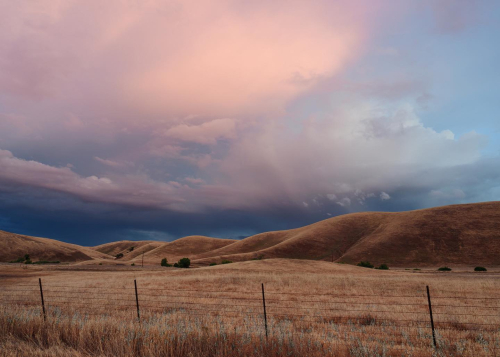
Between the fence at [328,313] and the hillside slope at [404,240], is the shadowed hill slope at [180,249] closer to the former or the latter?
the hillside slope at [404,240]

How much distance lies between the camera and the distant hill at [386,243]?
10994cm

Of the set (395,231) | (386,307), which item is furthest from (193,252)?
(386,307)

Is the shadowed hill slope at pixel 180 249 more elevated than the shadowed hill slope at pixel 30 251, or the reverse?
the shadowed hill slope at pixel 30 251

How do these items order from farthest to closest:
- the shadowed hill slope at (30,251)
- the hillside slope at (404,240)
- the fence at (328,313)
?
the shadowed hill slope at (30,251), the hillside slope at (404,240), the fence at (328,313)

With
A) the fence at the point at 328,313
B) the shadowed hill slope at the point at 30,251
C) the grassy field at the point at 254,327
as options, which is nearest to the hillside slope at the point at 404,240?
the shadowed hill slope at the point at 30,251

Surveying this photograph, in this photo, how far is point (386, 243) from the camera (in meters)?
126

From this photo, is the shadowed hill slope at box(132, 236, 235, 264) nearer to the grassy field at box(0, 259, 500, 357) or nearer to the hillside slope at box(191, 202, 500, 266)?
the hillside slope at box(191, 202, 500, 266)

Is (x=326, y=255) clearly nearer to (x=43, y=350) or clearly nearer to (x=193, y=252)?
(x=193, y=252)

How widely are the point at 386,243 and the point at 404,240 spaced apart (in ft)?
22.4

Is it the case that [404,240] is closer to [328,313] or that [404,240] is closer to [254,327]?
[328,313]

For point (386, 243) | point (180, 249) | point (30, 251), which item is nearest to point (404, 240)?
point (386, 243)

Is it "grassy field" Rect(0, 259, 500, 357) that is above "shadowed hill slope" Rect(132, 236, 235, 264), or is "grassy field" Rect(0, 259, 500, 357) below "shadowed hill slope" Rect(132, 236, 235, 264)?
above

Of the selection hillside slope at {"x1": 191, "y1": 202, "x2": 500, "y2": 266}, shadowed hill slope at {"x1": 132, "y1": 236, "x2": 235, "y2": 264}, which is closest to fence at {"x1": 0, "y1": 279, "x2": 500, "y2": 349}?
hillside slope at {"x1": 191, "y1": 202, "x2": 500, "y2": 266}

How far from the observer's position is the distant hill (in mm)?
109938
